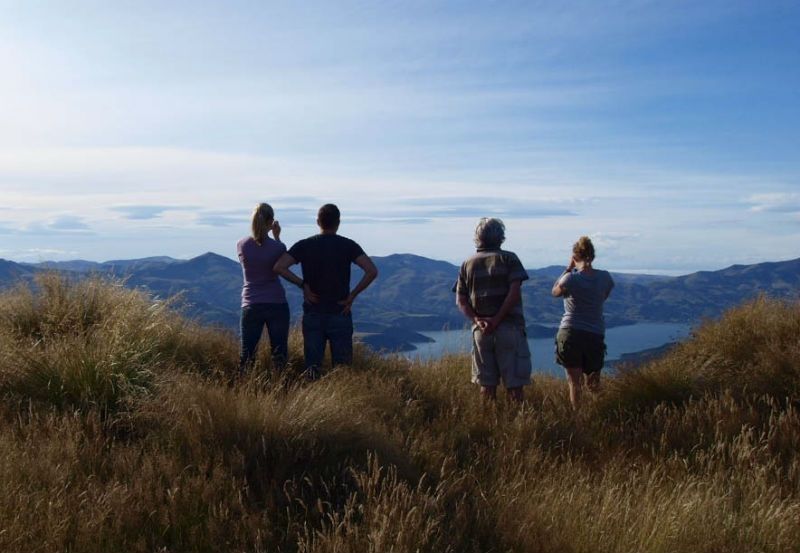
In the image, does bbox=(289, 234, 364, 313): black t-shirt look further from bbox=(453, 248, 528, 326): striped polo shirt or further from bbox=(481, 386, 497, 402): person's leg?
bbox=(481, 386, 497, 402): person's leg

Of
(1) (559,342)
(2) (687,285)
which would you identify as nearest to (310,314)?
(1) (559,342)

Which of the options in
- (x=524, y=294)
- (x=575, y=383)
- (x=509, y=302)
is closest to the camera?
(x=509, y=302)

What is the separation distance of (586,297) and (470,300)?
1.25 m

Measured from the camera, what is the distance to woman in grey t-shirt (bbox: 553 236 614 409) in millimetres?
7242

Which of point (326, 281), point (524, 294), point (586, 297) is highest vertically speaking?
point (326, 281)

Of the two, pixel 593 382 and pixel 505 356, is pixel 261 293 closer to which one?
Result: pixel 505 356

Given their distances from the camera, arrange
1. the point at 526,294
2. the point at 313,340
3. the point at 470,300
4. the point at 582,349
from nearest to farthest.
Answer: the point at 470,300
the point at 313,340
the point at 582,349
the point at 526,294

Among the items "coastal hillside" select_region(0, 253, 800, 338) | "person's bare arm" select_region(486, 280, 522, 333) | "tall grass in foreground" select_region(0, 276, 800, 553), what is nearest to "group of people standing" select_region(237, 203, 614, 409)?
"person's bare arm" select_region(486, 280, 522, 333)

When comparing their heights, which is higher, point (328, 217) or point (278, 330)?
point (328, 217)

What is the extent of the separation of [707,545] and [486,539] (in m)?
1.27

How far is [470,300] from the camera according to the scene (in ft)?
22.8

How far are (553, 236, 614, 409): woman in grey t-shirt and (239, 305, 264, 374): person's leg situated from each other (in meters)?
3.08

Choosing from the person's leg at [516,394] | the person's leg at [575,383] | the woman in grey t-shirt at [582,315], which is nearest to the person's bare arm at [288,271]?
the person's leg at [516,394]

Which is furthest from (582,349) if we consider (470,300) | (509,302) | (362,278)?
(362,278)
